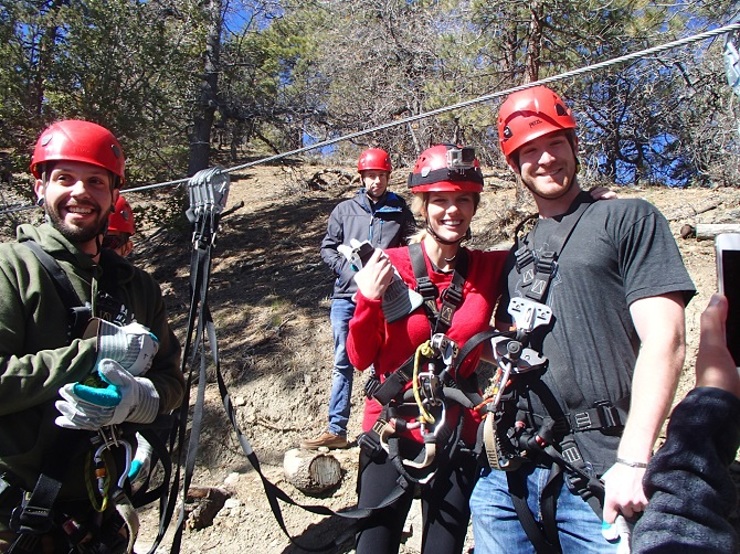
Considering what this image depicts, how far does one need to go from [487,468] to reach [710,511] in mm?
1230

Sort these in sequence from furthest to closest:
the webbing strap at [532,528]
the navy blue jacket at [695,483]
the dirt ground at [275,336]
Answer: the dirt ground at [275,336] < the webbing strap at [532,528] < the navy blue jacket at [695,483]

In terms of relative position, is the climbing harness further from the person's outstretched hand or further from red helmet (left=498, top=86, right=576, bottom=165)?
the person's outstretched hand

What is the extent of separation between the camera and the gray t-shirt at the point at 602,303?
1.79m

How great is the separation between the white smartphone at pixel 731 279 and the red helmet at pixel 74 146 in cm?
237

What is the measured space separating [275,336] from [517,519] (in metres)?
5.40

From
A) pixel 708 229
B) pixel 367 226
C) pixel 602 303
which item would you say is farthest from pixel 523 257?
pixel 708 229

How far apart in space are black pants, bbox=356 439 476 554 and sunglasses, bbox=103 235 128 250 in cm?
308

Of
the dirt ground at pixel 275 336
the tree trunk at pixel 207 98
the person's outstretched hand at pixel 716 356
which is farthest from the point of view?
the tree trunk at pixel 207 98

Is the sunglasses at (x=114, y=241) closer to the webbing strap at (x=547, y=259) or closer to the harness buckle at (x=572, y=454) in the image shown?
the webbing strap at (x=547, y=259)

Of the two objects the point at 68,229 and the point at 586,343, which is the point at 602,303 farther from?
the point at 68,229

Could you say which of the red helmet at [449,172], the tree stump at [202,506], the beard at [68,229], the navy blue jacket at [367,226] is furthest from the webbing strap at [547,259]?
the tree stump at [202,506]

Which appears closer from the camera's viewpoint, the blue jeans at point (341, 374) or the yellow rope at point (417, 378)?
the yellow rope at point (417, 378)

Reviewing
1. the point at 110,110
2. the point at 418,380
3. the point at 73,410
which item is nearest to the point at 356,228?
the point at 418,380

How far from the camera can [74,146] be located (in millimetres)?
2359
